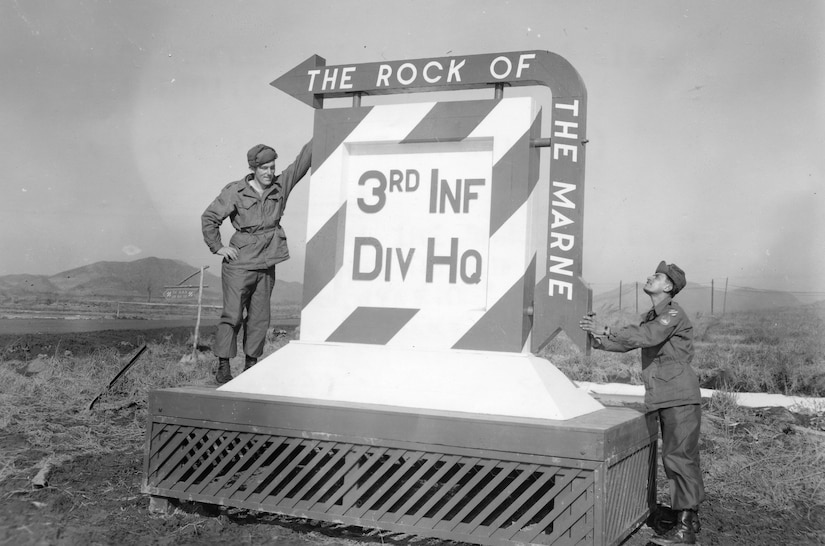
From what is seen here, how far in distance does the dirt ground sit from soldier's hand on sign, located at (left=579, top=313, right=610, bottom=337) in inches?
51.4

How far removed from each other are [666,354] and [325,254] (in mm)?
2193

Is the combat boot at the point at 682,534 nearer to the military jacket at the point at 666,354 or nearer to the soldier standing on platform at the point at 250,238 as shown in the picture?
the military jacket at the point at 666,354

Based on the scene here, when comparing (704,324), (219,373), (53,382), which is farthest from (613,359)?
(704,324)

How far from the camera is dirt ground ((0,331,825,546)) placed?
12.0 feet

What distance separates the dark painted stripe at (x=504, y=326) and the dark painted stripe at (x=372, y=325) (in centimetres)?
38

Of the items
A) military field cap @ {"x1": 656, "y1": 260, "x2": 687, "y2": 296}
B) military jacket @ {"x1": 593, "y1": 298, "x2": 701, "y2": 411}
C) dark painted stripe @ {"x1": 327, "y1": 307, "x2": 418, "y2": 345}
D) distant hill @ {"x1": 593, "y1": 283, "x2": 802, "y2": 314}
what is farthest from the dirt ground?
distant hill @ {"x1": 593, "y1": 283, "x2": 802, "y2": 314}

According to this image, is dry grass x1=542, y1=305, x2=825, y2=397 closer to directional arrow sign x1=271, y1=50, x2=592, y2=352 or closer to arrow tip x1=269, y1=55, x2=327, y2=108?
directional arrow sign x1=271, y1=50, x2=592, y2=352

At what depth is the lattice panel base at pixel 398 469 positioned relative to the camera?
10.7ft

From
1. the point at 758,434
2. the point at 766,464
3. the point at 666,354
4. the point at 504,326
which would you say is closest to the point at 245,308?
the point at 504,326

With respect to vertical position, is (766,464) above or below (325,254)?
below

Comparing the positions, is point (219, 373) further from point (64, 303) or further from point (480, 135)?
point (64, 303)

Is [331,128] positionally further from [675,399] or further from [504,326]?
[675,399]

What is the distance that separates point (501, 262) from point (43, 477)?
3177 millimetres

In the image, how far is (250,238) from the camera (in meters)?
4.61
